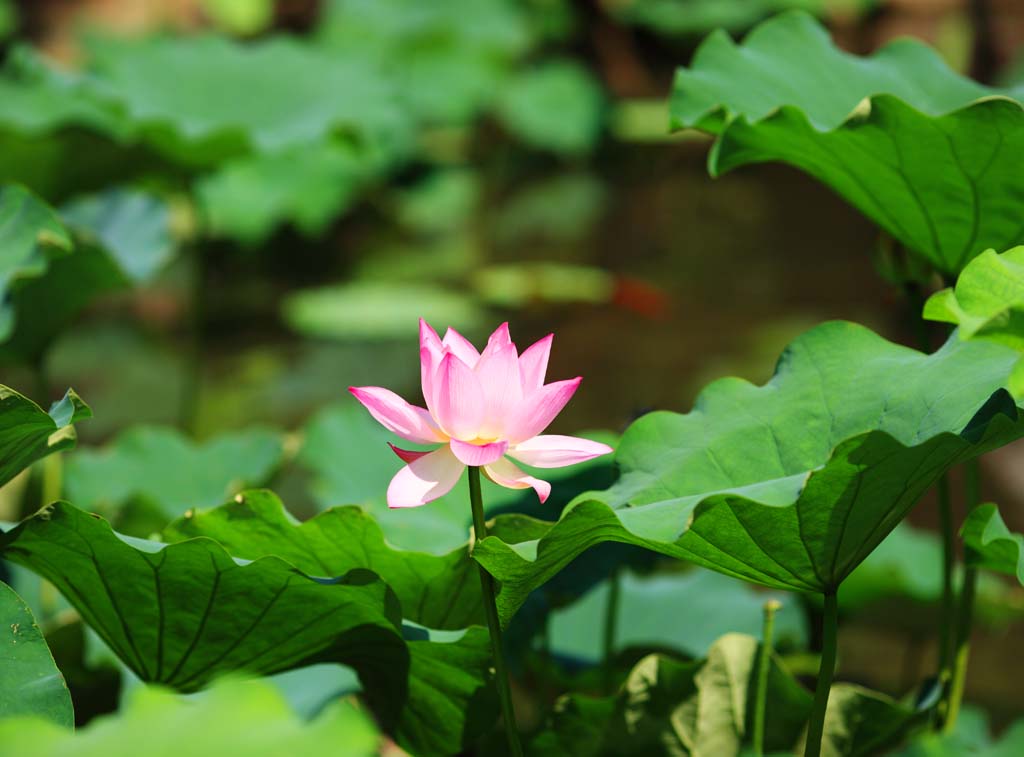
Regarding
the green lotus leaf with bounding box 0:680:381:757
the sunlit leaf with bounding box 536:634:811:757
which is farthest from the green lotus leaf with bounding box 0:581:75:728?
the sunlit leaf with bounding box 536:634:811:757

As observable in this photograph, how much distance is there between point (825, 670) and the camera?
26.4 inches

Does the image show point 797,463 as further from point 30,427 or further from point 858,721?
point 30,427

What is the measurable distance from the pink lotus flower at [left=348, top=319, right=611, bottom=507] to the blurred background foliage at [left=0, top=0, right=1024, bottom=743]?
0.66 feet

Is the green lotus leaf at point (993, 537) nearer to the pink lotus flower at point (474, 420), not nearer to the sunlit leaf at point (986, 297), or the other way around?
the sunlit leaf at point (986, 297)

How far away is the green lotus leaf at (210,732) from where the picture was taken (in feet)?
1.38

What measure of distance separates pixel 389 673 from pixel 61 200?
3.87 feet

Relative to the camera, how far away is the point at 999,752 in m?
0.65

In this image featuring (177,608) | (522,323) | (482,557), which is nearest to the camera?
(482,557)

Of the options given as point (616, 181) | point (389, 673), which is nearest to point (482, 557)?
point (389, 673)

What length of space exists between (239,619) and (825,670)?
36cm

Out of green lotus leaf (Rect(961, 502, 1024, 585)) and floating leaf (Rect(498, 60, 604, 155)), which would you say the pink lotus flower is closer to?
green lotus leaf (Rect(961, 502, 1024, 585))

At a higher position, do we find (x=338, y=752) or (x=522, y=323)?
(x=338, y=752)

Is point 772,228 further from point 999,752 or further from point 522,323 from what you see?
point 999,752

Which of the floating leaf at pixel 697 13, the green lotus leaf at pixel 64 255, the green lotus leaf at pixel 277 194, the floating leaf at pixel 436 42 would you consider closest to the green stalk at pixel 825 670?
the green lotus leaf at pixel 64 255
